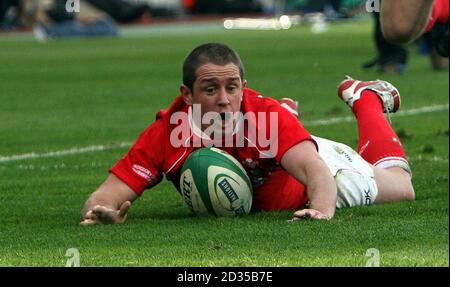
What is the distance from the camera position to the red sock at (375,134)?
937 cm

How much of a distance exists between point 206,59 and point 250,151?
1.92 feet

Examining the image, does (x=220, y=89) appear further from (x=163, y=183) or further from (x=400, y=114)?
(x=400, y=114)

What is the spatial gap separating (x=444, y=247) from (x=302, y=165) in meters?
1.46

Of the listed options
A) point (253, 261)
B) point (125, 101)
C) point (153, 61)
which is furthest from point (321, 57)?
point (253, 261)

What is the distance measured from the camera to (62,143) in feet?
43.3

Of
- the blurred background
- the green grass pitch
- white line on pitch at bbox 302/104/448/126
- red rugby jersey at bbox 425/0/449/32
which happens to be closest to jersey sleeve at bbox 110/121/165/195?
the green grass pitch

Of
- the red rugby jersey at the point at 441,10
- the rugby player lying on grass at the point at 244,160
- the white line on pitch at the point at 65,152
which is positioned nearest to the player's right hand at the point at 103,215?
the rugby player lying on grass at the point at 244,160

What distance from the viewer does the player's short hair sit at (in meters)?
8.27

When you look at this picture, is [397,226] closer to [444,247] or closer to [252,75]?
[444,247]

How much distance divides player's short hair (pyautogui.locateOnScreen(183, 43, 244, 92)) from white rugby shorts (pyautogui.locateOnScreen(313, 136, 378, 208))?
0.83m

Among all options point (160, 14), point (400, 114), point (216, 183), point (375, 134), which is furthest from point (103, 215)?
point (160, 14)

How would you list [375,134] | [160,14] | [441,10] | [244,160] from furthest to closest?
[160,14], [441,10], [375,134], [244,160]

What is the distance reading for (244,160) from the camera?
837 cm

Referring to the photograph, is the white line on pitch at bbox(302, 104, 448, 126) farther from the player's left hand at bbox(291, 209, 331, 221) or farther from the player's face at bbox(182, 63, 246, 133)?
the player's left hand at bbox(291, 209, 331, 221)
